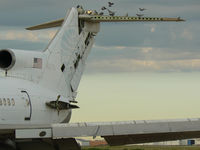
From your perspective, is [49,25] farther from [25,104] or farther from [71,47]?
[25,104]

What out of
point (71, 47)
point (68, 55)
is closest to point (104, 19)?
point (71, 47)

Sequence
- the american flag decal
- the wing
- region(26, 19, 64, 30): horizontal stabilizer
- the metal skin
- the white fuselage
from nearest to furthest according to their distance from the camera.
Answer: the wing, the white fuselage, the metal skin, the american flag decal, region(26, 19, 64, 30): horizontal stabilizer

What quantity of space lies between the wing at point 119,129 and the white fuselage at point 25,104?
2791mm

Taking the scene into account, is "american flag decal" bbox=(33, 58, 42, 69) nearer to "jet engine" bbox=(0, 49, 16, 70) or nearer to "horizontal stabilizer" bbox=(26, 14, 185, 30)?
"jet engine" bbox=(0, 49, 16, 70)

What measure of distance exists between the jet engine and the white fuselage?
0.88 metres

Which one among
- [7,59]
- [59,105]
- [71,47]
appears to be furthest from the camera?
[71,47]

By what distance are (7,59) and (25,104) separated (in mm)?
2701

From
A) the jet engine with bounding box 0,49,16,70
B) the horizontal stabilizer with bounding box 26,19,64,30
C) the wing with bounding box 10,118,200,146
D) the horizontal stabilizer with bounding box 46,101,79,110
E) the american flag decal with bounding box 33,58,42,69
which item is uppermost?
the horizontal stabilizer with bounding box 26,19,64,30

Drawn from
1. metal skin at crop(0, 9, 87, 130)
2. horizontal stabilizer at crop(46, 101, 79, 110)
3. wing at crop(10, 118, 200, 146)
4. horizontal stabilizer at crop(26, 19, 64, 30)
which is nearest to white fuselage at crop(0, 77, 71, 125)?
metal skin at crop(0, 9, 87, 130)

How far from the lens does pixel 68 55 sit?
27719 millimetres

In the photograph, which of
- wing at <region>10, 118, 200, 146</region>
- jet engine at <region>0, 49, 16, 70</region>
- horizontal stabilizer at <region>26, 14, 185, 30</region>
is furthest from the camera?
horizontal stabilizer at <region>26, 14, 185, 30</region>

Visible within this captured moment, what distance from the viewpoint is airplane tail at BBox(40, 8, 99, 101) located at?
87.0ft

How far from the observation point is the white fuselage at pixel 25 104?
21.5 meters

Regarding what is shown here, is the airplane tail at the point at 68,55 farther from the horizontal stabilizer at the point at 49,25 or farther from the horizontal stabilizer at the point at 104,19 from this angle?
the horizontal stabilizer at the point at 49,25
